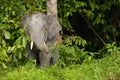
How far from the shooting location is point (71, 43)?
22.5ft

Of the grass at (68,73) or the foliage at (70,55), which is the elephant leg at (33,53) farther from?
the foliage at (70,55)

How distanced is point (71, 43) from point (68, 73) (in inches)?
72.7

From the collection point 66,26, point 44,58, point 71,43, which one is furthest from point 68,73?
point 66,26

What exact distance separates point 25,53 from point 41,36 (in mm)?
956

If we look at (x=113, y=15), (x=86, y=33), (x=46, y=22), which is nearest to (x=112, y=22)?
(x=113, y=15)

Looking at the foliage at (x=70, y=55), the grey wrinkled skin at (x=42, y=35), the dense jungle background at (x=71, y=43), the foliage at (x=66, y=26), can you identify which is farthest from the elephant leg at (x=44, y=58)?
the foliage at (x=70, y=55)

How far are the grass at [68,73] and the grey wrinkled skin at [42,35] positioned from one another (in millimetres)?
175

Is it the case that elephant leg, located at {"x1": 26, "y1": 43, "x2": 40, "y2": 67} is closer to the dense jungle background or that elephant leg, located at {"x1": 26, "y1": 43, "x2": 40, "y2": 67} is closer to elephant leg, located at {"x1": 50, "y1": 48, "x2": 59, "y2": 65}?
the dense jungle background

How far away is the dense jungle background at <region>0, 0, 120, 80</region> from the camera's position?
5043mm

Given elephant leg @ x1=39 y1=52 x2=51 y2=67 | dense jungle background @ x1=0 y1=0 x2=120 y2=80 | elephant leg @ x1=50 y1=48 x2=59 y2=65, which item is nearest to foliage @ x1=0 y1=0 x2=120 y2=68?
dense jungle background @ x1=0 y1=0 x2=120 y2=80

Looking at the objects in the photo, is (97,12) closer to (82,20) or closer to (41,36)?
(82,20)

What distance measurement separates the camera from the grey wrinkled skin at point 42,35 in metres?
4.81

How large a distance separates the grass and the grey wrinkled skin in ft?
0.58

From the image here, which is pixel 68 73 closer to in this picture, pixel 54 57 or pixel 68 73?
pixel 68 73
